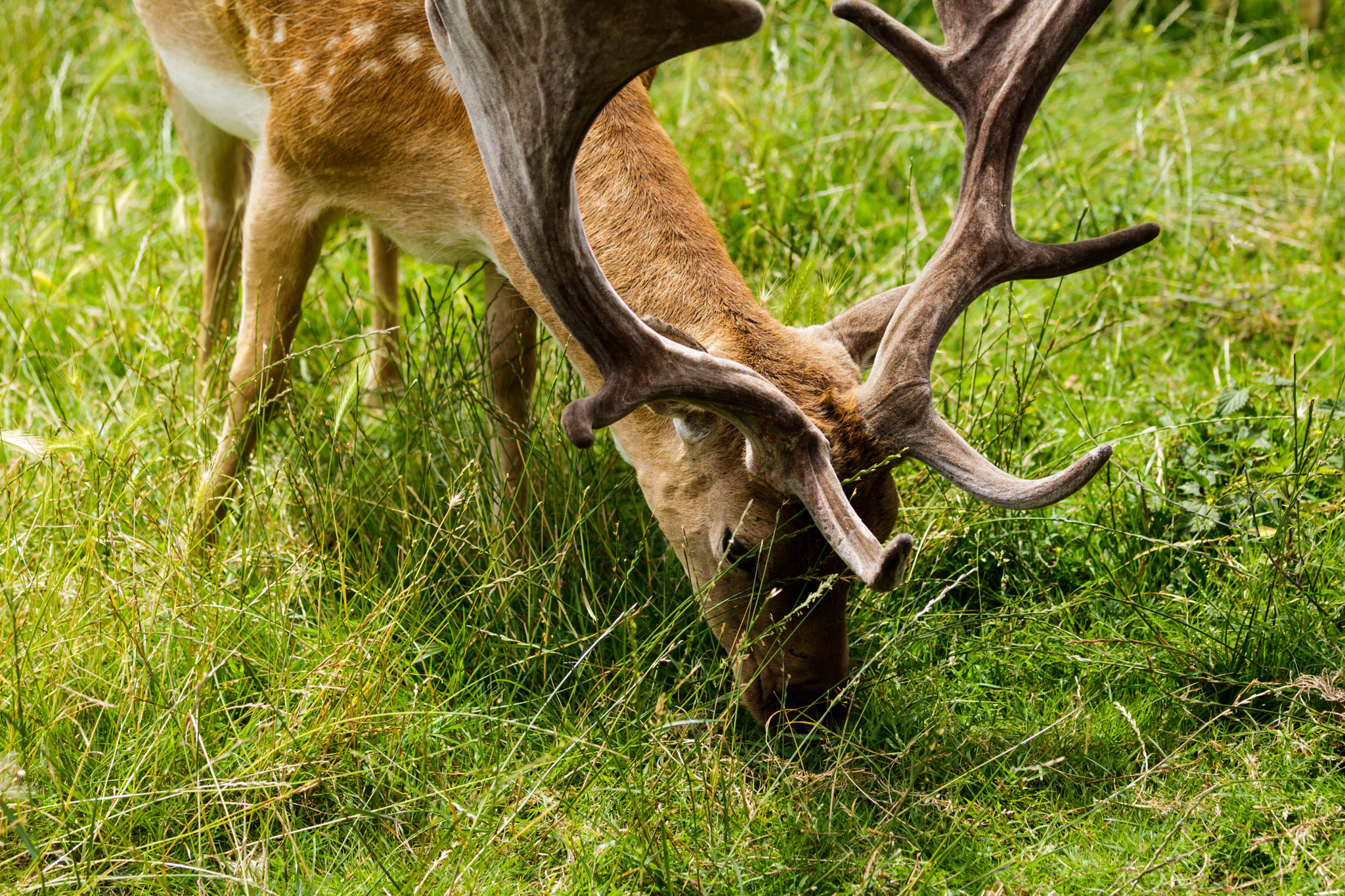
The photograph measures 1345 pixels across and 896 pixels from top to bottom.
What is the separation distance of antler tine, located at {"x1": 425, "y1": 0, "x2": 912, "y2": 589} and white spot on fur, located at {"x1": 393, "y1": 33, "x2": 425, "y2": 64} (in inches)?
28.0

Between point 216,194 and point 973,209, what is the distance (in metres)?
2.91

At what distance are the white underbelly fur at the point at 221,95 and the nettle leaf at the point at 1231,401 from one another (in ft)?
9.26

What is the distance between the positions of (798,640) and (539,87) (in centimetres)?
130

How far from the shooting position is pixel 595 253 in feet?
9.66

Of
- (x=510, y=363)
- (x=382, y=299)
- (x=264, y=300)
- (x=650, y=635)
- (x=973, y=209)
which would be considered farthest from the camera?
(x=382, y=299)

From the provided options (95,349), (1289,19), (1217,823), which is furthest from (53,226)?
(1289,19)

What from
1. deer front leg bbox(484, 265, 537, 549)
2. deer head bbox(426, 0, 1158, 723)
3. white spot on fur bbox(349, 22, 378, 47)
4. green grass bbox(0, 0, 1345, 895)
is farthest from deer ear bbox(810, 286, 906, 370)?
white spot on fur bbox(349, 22, 378, 47)

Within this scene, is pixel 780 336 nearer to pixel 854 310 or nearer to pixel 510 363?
pixel 854 310

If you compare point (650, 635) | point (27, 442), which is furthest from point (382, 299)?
point (650, 635)

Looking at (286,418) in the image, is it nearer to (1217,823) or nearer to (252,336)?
(252,336)

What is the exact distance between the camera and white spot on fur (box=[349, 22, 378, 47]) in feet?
10.4

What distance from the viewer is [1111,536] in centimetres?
350

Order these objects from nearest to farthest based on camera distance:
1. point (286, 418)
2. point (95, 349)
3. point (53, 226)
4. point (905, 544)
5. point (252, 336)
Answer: point (905, 544) → point (252, 336) → point (286, 418) → point (95, 349) → point (53, 226)

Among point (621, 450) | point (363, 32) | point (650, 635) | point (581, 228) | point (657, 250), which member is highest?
point (363, 32)
